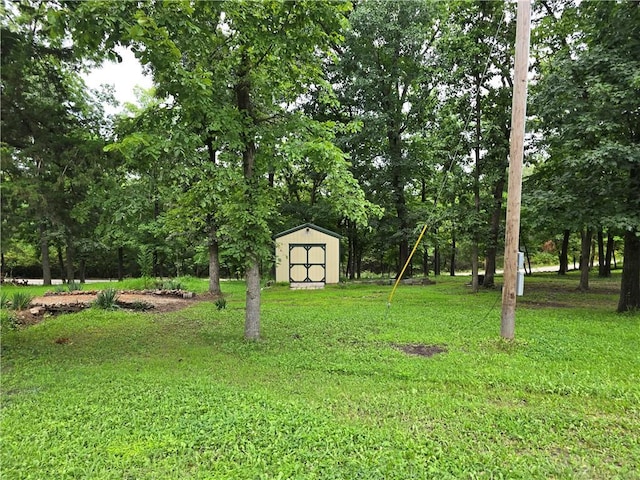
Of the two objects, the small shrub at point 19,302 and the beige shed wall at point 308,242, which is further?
the beige shed wall at point 308,242

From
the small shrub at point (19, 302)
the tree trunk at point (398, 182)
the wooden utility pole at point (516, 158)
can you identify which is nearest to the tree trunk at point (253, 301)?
the wooden utility pole at point (516, 158)

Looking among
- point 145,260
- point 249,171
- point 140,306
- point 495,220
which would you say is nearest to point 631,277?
point 495,220

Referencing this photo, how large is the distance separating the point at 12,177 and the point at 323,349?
15.2 ft

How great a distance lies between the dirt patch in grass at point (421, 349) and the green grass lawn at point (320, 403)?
0.61 ft

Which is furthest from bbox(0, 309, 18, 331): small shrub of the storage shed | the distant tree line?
the storage shed

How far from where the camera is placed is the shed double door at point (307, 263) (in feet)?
55.8

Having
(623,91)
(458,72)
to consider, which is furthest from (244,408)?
(458,72)

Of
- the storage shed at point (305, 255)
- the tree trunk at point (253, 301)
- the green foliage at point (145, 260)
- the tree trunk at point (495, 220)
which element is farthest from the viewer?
the storage shed at point (305, 255)

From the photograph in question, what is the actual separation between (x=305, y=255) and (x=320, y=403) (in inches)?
528

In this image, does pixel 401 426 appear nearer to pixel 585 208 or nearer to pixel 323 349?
pixel 323 349

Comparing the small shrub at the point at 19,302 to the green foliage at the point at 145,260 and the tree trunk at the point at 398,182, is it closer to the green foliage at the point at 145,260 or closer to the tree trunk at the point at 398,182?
the green foliage at the point at 145,260

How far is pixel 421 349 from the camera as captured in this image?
5770 millimetres

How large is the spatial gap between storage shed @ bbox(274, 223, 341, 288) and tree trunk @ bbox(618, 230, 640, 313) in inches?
422

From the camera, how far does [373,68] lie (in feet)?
57.3
